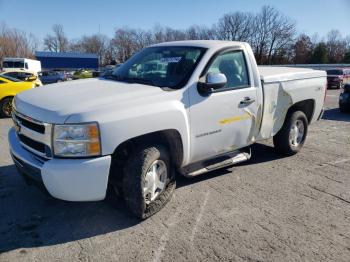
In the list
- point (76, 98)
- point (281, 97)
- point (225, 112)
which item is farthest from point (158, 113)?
point (281, 97)

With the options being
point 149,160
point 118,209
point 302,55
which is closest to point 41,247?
point 118,209

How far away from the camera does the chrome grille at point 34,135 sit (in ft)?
10.1

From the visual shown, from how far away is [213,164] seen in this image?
4.34m

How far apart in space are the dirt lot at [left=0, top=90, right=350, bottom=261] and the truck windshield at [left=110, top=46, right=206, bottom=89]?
1491mm

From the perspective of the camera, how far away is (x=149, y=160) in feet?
11.2

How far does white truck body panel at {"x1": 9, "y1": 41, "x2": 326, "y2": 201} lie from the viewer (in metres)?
3.03

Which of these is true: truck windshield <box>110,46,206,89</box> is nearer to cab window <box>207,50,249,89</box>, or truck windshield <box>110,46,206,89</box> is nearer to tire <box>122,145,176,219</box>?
cab window <box>207,50,249,89</box>

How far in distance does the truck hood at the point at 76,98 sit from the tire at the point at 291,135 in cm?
292

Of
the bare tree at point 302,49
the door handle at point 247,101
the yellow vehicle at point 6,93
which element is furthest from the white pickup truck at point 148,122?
the bare tree at point 302,49

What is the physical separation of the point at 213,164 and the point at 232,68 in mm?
1334

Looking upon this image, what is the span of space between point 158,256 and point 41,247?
1117mm

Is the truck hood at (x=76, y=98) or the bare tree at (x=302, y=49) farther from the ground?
the bare tree at (x=302, y=49)

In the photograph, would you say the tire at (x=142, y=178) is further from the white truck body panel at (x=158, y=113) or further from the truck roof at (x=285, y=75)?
the truck roof at (x=285, y=75)

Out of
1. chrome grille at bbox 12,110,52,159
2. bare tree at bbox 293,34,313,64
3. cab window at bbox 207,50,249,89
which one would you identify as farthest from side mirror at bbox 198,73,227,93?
bare tree at bbox 293,34,313,64
